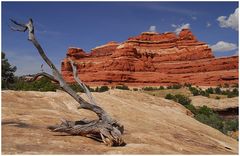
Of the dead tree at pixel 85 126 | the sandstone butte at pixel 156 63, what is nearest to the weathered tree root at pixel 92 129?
the dead tree at pixel 85 126

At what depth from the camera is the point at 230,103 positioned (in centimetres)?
4975

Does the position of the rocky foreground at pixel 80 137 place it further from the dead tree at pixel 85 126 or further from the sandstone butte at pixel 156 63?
the sandstone butte at pixel 156 63

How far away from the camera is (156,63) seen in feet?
390

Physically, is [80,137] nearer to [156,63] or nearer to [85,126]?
[85,126]

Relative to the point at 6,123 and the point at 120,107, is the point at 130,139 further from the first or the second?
the point at 120,107

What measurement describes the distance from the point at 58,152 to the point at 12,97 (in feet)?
22.6

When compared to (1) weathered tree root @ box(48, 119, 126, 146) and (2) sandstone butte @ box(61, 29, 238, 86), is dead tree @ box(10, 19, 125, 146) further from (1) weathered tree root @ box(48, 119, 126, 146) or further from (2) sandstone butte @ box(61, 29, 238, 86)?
(2) sandstone butte @ box(61, 29, 238, 86)

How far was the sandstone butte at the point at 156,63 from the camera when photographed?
105688 mm

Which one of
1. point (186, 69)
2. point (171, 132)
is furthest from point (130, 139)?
point (186, 69)

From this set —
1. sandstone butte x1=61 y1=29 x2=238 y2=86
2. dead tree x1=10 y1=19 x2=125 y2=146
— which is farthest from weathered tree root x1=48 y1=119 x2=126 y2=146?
sandstone butte x1=61 y1=29 x2=238 y2=86

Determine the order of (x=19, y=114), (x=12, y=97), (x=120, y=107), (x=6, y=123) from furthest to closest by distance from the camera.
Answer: (x=120, y=107) → (x=12, y=97) → (x=19, y=114) → (x=6, y=123)

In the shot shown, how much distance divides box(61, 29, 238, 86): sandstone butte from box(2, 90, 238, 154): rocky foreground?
8899 cm

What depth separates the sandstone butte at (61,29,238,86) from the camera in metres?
106

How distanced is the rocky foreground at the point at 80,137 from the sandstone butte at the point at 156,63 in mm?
88986
